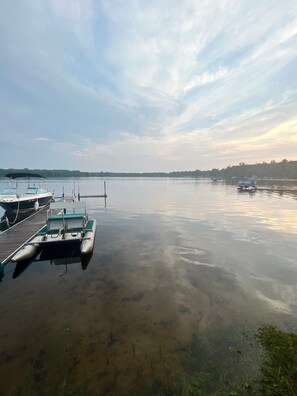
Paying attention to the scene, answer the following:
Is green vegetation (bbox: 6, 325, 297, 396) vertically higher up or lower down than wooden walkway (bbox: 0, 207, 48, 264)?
lower down

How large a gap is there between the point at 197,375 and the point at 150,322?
2.82 meters

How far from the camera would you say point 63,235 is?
15.7 meters

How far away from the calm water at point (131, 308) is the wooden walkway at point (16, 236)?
955mm

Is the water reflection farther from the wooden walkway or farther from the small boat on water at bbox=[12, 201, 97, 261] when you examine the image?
the wooden walkway

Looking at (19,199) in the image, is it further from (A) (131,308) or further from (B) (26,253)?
(A) (131,308)

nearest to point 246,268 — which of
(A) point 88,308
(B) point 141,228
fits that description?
(A) point 88,308

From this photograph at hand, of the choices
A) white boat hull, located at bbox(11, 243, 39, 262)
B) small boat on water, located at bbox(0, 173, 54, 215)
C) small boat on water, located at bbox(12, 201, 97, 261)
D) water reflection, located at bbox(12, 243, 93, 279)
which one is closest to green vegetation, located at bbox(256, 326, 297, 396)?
water reflection, located at bbox(12, 243, 93, 279)

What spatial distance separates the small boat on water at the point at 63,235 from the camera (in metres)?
14.1

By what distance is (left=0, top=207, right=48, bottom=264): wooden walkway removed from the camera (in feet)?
45.5

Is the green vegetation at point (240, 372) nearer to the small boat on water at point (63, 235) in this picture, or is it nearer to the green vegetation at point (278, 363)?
the green vegetation at point (278, 363)

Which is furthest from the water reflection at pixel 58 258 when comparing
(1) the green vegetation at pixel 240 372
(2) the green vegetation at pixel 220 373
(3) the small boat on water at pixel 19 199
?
(3) the small boat on water at pixel 19 199

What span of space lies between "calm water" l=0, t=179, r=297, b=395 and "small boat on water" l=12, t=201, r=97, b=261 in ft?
3.83

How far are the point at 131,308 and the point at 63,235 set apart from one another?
8.78 metres

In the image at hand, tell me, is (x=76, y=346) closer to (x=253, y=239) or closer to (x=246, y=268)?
(x=246, y=268)
